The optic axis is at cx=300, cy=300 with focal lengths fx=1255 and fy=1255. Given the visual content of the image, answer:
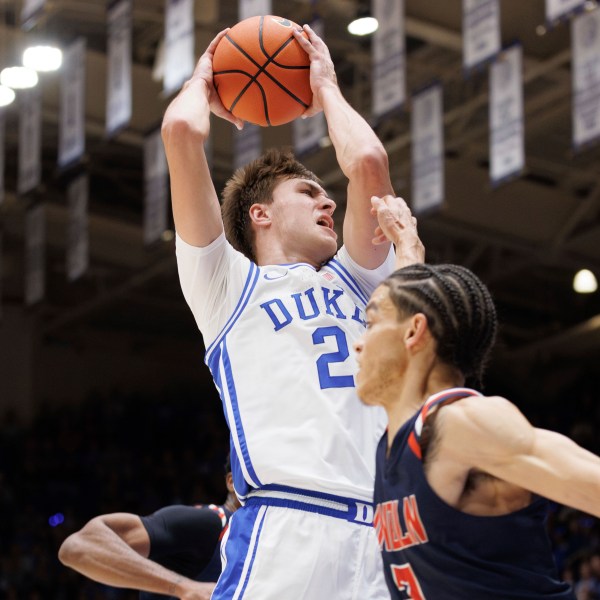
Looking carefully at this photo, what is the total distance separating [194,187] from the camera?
3891mm

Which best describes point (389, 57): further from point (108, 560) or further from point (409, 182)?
point (108, 560)

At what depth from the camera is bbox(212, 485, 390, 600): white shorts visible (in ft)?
11.8

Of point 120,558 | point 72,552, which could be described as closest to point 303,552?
point 120,558

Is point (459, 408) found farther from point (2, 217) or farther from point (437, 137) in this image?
point (2, 217)

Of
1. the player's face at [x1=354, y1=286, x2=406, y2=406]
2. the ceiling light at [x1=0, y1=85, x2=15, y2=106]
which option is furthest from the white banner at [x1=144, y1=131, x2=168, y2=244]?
the player's face at [x1=354, y1=286, x2=406, y2=406]

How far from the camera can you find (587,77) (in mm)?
10516

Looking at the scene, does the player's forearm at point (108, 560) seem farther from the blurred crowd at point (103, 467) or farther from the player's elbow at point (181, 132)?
the blurred crowd at point (103, 467)

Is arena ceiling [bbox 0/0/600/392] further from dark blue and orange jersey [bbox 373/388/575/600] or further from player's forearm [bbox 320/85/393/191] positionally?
dark blue and orange jersey [bbox 373/388/575/600]

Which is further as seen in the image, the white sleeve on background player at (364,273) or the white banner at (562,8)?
the white banner at (562,8)

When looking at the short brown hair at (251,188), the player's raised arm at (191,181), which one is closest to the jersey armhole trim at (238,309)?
the player's raised arm at (191,181)

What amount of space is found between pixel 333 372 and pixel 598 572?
9555 millimetres

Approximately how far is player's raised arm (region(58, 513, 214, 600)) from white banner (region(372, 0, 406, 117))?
714 cm

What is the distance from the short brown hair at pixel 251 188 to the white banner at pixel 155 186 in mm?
9133

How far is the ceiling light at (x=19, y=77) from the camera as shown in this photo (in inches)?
543
